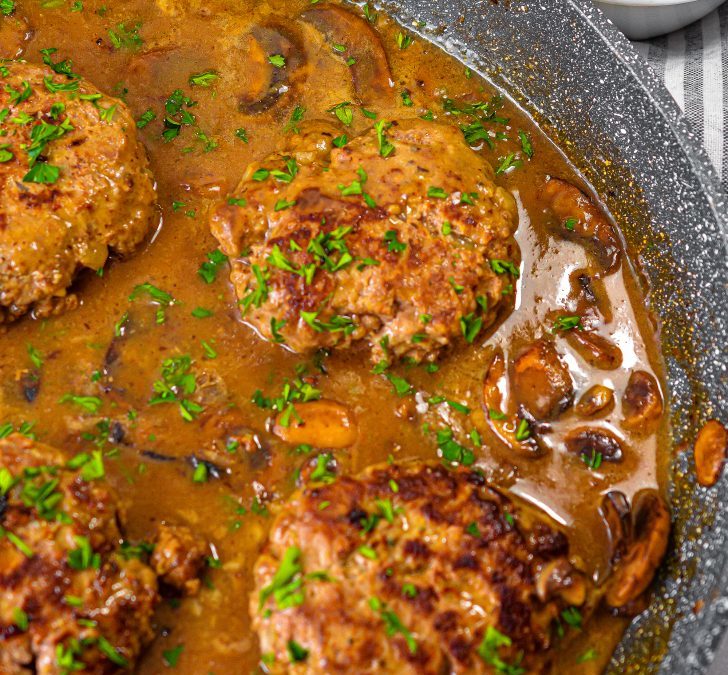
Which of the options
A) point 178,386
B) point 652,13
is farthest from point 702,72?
point 178,386

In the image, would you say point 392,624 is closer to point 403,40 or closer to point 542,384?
point 542,384

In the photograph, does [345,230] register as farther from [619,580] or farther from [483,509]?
[619,580]

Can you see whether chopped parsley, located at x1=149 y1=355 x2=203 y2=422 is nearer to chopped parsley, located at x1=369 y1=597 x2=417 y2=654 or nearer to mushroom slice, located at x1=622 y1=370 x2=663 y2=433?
chopped parsley, located at x1=369 y1=597 x2=417 y2=654

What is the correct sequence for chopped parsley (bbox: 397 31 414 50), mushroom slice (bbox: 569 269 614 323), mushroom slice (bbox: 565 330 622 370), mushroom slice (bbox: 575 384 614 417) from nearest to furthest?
1. mushroom slice (bbox: 575 384 614 417)
2. mushroom slice (bbox: 565 330 622 370)
3. mushroom slice (bbox: 569 269 614 323)
4. chopped parsley (bbox: 397 31 414 50)

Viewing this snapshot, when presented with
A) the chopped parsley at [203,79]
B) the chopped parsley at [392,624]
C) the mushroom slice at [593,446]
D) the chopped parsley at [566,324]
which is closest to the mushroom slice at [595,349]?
the chopped parsley at [566,324]

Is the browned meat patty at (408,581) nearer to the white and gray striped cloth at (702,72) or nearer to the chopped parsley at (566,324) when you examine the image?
the chopped parsley at (566,324)

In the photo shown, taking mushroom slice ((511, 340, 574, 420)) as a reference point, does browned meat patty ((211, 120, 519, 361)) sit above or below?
above

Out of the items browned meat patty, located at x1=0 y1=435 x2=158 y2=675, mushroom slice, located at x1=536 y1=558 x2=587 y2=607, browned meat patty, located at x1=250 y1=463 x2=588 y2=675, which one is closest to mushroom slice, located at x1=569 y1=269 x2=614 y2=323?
browned meat patty, located at x1=250 y1=463 x2=588 y2=675
